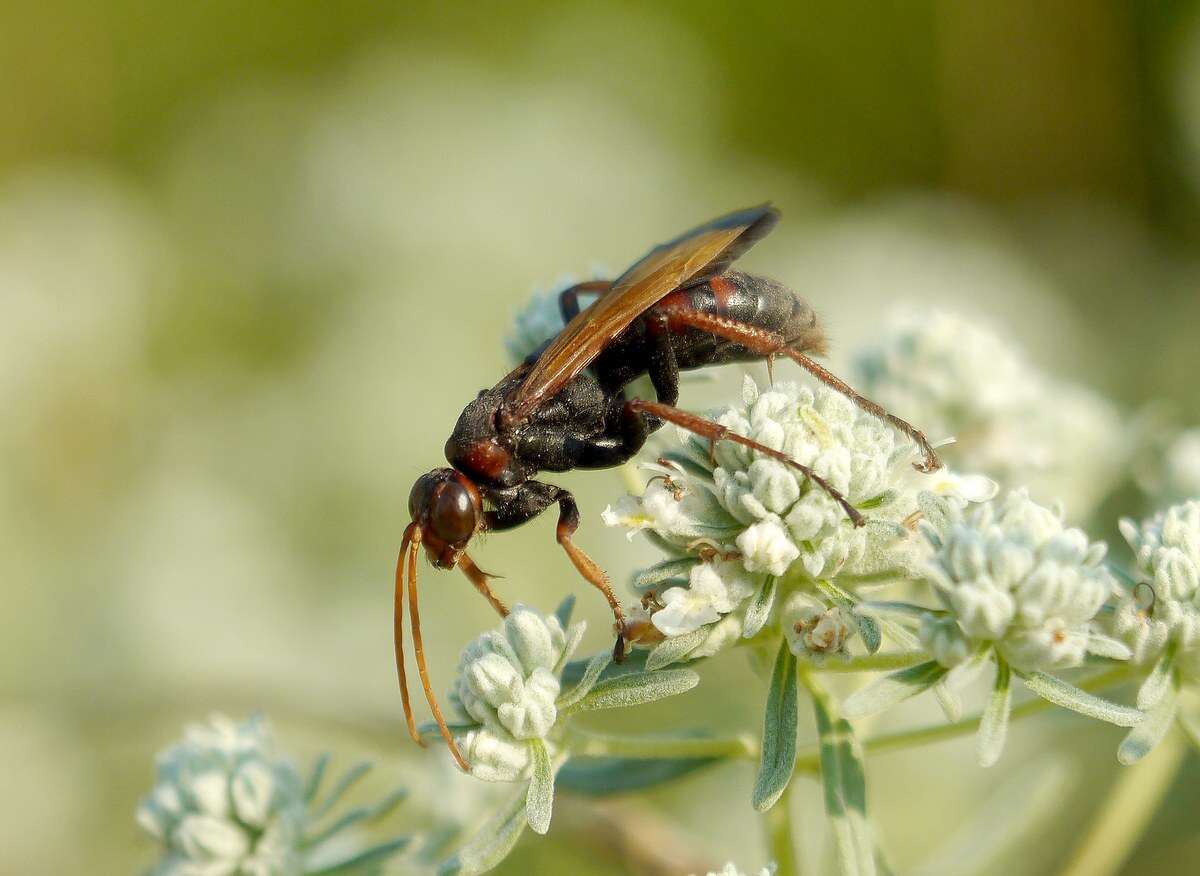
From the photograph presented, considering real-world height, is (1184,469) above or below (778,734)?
below

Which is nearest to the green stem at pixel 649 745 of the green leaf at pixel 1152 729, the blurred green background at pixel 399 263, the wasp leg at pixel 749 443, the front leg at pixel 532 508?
the front leg at pixel 532 508

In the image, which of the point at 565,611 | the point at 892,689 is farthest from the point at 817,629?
the point at 565,611

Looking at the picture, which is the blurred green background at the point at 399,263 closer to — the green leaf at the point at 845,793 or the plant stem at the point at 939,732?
the plant stem at the point at 939,732

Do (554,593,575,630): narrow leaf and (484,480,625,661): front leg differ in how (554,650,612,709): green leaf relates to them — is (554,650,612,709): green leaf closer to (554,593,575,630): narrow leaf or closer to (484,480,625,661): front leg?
(554,593,575,630): narrow leaf

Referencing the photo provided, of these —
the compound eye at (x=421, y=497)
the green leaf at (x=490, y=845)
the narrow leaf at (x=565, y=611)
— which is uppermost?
the compound eye at (x=421, y=497)

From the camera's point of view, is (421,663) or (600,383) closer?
(421,663)

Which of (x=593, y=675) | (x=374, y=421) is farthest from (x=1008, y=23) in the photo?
(x=593, y=675)

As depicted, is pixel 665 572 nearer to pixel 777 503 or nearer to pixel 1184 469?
pixel 777 503
